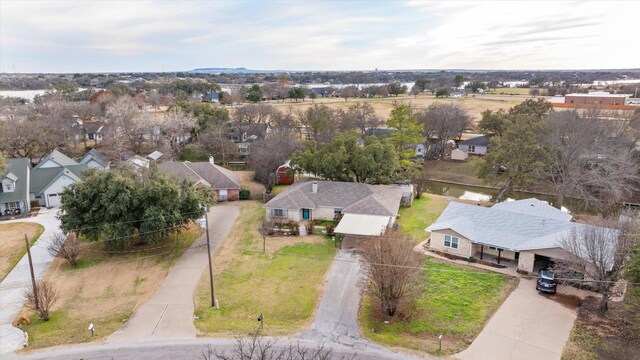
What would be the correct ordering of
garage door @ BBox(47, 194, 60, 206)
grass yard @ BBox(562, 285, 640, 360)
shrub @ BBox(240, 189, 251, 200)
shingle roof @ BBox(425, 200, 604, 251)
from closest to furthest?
grass yard @ BBox(562, 285, 640, 360) < shingle roof @ BBox(425, 200, 604, 251) < garage door @ BBox(47, 194, 60, 206) < shrub @ BBox(240, 189, 251, 200)

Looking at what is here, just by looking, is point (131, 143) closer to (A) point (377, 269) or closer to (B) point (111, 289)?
(B) point (111, 289)

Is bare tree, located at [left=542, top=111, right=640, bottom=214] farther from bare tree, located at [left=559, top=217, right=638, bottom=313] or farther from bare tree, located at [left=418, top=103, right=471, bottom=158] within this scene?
bare tree, located at [left=418, top=103, right=471, bottom=158]

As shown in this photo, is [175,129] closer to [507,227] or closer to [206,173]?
[206,173]

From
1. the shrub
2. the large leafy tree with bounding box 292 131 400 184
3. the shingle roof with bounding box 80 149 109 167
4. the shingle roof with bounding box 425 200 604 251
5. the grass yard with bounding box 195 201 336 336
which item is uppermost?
the large leafy tree with bounding box 292 131 400 184

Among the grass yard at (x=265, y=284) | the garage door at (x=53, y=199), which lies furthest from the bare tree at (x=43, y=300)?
the garage door at (x=53, y=199)

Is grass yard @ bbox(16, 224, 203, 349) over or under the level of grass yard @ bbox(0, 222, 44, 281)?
under

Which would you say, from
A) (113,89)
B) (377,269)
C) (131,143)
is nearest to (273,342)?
(377,269)

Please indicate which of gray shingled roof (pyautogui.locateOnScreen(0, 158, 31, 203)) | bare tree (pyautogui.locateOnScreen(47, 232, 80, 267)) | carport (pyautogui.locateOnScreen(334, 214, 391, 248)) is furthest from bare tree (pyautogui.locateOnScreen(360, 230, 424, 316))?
gray shingled roof (pyautogui.locateOnScreen(0, 158, 31, 203))

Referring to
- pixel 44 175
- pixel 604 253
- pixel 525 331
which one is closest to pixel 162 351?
pixel 525 331
